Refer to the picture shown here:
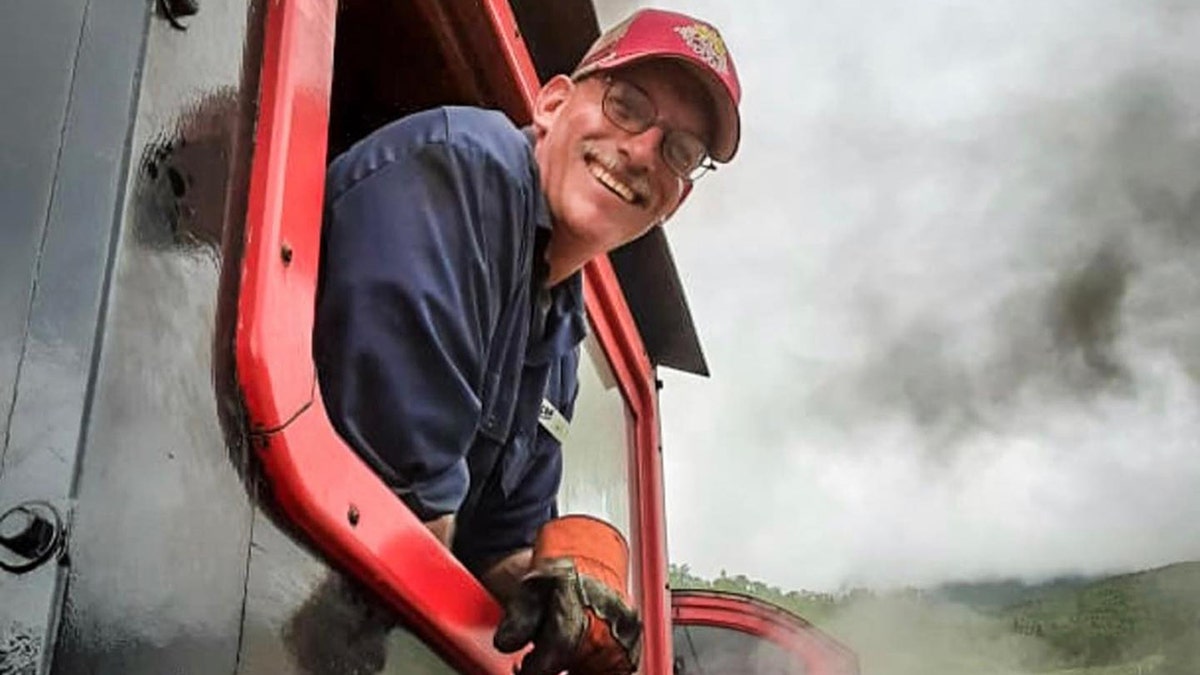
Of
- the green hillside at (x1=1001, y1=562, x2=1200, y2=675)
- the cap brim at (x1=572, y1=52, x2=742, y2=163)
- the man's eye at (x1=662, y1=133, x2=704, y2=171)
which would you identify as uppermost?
the green hillside at (x1=1001, y1=562, x2=1200, y2=675)

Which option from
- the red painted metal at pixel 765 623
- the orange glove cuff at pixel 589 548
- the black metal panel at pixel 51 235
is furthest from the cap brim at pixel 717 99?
the red painted metal at pixel 765 623

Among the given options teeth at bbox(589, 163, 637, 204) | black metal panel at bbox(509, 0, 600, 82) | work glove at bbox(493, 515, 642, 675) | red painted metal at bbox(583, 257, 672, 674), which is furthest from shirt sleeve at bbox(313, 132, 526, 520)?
red painted metal at bbox(583, 257, 672, 674)

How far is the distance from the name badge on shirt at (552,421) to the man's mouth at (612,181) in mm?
308

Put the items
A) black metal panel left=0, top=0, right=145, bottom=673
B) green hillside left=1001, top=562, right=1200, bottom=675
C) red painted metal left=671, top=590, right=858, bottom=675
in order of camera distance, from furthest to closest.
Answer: green hillside left=1001, top=562, right=1200, bottom=675
red painted metal left=671, top=590, right=858, bottom=675
black metal panel left=0, top=0, right=145, bottom=673

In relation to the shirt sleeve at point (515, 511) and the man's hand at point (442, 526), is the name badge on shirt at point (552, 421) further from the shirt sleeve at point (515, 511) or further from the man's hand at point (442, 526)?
the man's hand at point (442, 526)

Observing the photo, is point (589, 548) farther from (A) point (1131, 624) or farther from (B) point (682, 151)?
(A) point (1131, 624)

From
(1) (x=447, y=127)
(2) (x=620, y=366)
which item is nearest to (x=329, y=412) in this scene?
(1) (x=447, y=127)

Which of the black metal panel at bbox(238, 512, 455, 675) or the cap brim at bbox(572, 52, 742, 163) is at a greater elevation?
the cap brim at bbox(572, 52, 742, 163)

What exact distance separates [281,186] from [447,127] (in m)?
0.30

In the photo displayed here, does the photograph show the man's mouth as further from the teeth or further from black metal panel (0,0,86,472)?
black metal panel (0,0,86,472)

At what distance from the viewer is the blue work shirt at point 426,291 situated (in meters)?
0.97

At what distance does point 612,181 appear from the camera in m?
1.34

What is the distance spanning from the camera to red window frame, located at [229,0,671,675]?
763 millimetres

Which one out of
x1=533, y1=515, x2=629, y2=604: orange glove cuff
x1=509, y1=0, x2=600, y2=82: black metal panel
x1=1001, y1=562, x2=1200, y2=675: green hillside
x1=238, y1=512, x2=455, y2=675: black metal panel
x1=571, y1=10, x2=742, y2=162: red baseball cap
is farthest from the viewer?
x1=1001, y1=562, x2=1200, y2=675: green hillside
